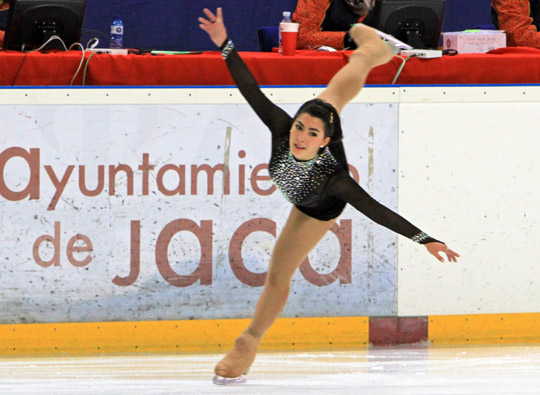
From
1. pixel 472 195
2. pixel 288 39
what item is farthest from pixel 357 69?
pixel 472 195

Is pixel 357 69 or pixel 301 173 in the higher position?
pixel 357 69

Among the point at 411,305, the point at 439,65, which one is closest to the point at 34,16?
the point at 439,65

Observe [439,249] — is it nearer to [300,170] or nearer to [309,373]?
[300,170]

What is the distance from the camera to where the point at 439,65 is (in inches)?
172

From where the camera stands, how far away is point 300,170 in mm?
3184

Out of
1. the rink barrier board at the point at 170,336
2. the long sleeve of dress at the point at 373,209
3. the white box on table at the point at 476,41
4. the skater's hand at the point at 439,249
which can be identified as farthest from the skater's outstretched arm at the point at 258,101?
the white box on table at the point at 476,41

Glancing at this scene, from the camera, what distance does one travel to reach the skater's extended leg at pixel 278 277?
3.28m

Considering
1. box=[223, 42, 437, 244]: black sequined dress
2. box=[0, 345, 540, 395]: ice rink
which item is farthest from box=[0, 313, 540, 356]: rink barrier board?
box=[223, 42, 437, 244]: black sequined dress

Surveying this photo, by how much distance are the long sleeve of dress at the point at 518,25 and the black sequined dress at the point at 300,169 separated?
86.5 inches

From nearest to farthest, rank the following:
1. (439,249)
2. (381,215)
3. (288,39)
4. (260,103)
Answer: (439,249) < (381,215) < (260,103) < (288,39)

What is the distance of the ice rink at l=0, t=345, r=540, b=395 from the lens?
333 cm

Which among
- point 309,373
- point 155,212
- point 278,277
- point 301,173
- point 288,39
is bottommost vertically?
point 309,373

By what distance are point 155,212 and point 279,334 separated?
2.67ft

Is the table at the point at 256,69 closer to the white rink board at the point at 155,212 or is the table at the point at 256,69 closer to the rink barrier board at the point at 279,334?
the white rink board at the point at 155,212
